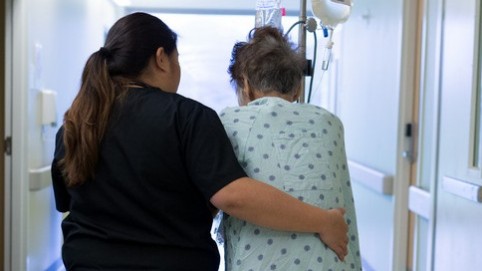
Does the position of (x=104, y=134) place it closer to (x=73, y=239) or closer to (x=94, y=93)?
(x=94, y=93)

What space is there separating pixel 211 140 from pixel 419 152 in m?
2.11

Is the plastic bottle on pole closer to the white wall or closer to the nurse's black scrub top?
the nurse's black scrub top

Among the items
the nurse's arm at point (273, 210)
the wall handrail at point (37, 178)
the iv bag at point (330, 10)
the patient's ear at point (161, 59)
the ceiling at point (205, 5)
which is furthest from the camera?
the ceiling at point (205, 5)

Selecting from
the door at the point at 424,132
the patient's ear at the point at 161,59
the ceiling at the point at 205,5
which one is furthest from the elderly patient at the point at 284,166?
the ceiling at the point at 205,5

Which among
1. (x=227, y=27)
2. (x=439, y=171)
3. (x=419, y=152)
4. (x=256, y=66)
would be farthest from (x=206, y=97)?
(x=256, y=66)

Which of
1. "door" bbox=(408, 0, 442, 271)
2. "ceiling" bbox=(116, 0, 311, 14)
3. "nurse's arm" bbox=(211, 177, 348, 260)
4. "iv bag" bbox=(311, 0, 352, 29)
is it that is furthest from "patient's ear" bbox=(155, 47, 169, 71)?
"ceiling" bbox=(116, 0, 311, 14)

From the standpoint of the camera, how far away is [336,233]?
1163mm

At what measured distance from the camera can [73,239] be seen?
46.5 inches

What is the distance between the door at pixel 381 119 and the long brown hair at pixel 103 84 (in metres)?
2.18

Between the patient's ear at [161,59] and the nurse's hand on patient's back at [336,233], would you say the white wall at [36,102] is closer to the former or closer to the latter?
the patient's ear at [161,59]

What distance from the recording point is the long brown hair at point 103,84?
1.12 meters

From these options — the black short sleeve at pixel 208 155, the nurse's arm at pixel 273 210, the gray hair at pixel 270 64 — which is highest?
the gray hair at pixel 270 64

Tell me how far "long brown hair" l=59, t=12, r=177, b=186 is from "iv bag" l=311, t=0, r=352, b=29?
0.85m

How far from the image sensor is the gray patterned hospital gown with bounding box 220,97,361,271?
114 centimetres
